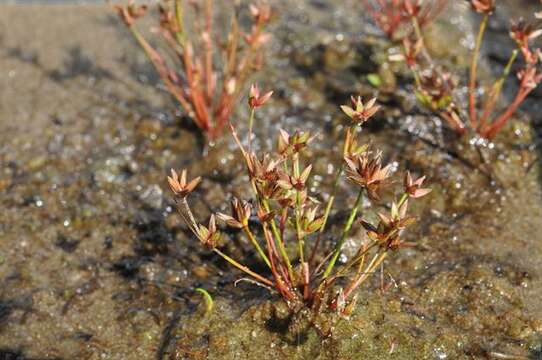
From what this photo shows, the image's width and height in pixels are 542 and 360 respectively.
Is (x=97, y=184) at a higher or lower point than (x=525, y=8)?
lower

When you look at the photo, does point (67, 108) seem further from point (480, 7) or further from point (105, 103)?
point (480, 7)

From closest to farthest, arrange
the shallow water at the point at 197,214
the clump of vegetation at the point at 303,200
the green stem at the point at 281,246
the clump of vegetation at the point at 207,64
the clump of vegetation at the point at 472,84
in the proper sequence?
1. the clump of vegetation at the point at 303,200
2. the green stem at the point at 281,246
3. the shallow water at the point at 197,214
4. the clump of vegetation at the point at 472,84
5. the clump of vegetation at the point at 207,64

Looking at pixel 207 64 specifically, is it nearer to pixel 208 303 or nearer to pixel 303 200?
pixel 208 303

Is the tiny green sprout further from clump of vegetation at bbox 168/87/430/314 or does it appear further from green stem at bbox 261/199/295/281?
green stem at bbox 261/199/295/281

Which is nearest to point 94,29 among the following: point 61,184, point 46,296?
point 61,184

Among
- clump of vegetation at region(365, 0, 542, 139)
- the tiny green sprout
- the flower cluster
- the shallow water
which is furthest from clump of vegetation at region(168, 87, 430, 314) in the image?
the flower cluster

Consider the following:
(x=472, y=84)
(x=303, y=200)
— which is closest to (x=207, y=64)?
(x=472, y=84)

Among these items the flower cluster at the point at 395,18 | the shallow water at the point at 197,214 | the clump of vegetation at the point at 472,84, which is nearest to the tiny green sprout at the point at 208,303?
the shallow water at the point at 197,214

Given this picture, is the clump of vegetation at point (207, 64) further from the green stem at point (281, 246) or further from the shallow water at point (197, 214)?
the green stem at point (281, 246)
